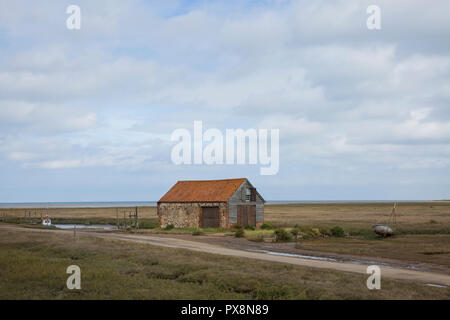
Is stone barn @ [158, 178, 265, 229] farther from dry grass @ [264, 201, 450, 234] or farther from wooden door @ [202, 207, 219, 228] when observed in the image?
dry grass @ [264, 201, 450, 234]

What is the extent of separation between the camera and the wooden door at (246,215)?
4369cm

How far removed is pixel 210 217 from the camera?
43.3m

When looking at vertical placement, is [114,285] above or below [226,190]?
below

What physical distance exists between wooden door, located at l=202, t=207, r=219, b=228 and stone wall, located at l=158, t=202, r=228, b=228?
1.37 ft

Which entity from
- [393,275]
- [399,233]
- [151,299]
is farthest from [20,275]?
[399,233]

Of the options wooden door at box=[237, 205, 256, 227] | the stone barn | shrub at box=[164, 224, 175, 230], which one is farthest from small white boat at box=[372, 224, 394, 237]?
shrub at box=[164, 224, 175, 230]

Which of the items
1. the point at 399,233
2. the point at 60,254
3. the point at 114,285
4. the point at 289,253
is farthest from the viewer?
the point at 399,233

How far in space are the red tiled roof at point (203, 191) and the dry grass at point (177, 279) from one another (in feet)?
68.8

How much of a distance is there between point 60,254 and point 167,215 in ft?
75.9

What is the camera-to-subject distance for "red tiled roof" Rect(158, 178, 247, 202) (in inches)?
1715

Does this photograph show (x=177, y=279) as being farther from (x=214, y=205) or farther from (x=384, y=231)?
(x=214, y=205)

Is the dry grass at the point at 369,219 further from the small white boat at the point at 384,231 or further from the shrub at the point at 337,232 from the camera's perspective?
the small white boat at the point at 384,231

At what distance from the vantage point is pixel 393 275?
17.2 meters
